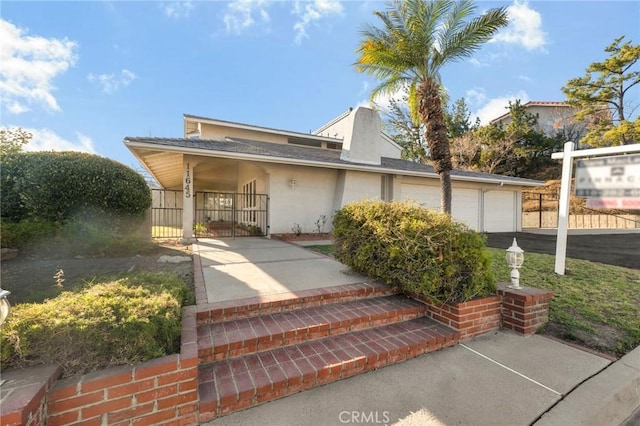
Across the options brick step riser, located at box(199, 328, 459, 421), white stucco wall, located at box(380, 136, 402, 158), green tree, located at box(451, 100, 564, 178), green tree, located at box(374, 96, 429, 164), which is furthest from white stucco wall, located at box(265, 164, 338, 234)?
green tree, located at box(374, 96, 429, 164)

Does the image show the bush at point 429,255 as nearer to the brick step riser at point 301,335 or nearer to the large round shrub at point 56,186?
the brick step riser at point 301,335

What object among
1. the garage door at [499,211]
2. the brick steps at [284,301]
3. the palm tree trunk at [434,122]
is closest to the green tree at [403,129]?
the garage door at [499,211]

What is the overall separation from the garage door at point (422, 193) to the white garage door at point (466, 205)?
1056 mm

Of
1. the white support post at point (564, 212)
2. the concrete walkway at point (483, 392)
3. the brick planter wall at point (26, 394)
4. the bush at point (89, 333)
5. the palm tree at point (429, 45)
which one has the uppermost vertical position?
the palm tree at point (429, 45)

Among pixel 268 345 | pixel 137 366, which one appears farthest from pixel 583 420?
pixel 137 366

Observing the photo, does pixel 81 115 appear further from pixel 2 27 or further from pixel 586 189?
pixel 586 189

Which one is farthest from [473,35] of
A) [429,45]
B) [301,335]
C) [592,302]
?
[301,335]

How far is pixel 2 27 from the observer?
383cm

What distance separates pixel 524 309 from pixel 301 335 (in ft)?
9.01

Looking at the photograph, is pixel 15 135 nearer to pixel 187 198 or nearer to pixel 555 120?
pixel 187 198

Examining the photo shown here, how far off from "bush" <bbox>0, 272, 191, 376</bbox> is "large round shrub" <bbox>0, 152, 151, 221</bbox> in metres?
5.32

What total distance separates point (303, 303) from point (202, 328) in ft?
3.99

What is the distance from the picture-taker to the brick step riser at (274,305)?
10.1 feet

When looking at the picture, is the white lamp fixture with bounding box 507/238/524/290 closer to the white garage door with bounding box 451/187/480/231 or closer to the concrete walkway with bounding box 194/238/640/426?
the concrete walkway with bounding box 194/238/640/426
